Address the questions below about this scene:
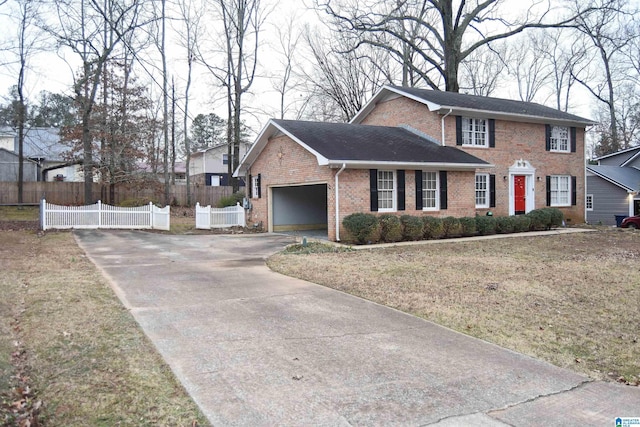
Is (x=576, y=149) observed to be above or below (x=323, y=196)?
above

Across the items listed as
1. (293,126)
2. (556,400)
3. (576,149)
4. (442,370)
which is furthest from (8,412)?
(576,149)

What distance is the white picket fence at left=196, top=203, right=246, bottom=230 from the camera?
21328mm

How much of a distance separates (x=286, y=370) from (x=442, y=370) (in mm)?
1531

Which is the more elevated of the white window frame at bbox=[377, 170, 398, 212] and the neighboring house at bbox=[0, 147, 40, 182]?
the neighboring house at bbox=[0, 147, 40, 182]

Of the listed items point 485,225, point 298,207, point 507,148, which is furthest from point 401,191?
point 507,148

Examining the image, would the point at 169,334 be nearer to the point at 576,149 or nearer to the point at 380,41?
the point at 576,149

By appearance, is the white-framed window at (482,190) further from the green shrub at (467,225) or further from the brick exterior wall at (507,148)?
the green shrub at (467,225)

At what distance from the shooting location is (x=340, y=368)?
4754 mm

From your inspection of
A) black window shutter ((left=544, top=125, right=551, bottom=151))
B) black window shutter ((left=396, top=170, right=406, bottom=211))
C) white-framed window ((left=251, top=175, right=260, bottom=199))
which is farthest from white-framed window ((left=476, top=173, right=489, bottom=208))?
white-framed window ((left=251, top=175, right=260, bottom=199))

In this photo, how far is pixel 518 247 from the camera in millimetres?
15039

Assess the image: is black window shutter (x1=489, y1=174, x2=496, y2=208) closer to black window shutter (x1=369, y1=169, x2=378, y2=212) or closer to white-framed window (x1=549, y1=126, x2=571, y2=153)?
white-framed window (x1=549, y1=126, x2=571, y2=153)

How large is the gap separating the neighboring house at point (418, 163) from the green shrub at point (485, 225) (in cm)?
70

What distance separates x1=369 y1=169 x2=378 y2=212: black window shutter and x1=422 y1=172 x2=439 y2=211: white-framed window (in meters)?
2.40

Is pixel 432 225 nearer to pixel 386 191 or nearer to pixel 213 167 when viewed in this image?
pixel 386 191
